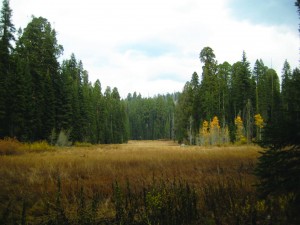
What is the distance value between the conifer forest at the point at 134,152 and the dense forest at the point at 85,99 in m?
0.17

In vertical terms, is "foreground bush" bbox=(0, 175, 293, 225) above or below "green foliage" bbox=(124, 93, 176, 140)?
below

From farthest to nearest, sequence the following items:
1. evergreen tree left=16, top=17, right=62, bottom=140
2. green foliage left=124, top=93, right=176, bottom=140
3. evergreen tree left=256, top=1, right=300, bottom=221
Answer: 1. green foliage left=124, top=93, right=176, bottom=140
2. evergreen tree left=16, top=17, right=62, bottom=140
3. evergreen tree left=256, top=1, right=300, bottom=221

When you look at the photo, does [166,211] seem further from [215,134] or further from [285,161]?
[215,134]

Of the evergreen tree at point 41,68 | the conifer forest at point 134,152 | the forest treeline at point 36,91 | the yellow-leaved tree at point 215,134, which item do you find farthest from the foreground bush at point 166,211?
the yellow-leaved tree at point 215,134

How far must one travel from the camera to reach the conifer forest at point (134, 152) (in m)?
4.39

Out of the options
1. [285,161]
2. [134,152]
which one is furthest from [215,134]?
[285,161]

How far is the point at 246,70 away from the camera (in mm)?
52906

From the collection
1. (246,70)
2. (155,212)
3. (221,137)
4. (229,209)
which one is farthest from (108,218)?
(246,70)

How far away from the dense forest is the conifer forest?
17 cm

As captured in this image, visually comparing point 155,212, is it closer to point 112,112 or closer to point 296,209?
point 296,209

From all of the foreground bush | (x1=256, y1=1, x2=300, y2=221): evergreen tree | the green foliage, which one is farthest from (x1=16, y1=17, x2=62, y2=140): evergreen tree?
the green foliage

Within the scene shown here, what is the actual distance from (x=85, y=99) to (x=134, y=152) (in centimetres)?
3125

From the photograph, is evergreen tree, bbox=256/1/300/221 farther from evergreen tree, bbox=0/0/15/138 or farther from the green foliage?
the green foliage

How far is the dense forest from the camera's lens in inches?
1212
